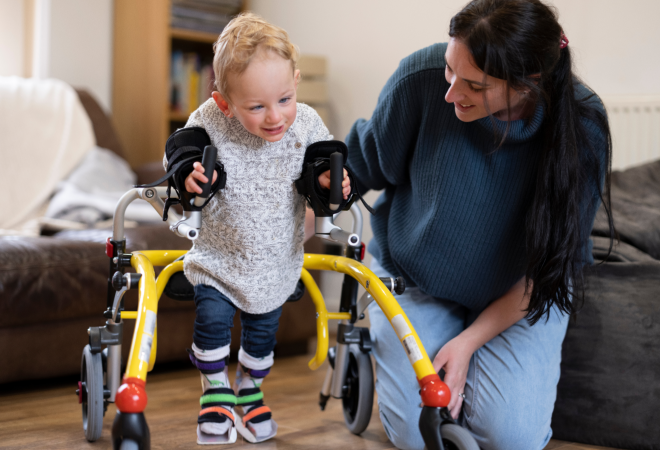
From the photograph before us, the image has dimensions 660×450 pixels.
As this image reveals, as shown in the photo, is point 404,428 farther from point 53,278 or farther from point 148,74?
point 148,74

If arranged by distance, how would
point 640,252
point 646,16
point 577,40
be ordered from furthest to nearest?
point 577,40
point 646,16
point 640,252

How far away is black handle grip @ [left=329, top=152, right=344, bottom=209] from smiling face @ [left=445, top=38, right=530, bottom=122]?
226 mm

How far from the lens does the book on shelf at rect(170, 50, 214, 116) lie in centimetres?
263

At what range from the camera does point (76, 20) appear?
8.53 feet

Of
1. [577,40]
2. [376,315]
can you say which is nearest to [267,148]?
[376,315]

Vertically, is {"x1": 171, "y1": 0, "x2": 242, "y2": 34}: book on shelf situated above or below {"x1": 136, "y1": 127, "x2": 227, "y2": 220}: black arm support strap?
above

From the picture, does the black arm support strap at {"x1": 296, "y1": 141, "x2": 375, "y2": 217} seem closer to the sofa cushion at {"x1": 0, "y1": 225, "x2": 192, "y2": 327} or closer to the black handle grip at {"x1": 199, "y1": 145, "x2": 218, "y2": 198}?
the black handle grip at {"x1": 199, "y1": 145, "x2": 218, "y2": 198}

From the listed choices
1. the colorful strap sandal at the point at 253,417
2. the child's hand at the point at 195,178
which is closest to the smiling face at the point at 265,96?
the child's hand at the point at 195,178

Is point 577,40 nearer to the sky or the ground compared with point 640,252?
nearer to the sky

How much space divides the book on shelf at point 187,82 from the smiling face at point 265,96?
67.8 inches

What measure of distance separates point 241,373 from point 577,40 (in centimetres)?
141

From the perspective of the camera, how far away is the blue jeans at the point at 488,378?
120 cm

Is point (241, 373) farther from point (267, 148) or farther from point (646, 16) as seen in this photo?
point (646, 16)

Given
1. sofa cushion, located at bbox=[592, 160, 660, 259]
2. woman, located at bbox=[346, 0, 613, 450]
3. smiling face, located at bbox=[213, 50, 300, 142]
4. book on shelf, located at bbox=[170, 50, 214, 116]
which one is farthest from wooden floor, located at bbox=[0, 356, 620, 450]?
book on shelf, located at bbox=[170, 50, 214, 116]
